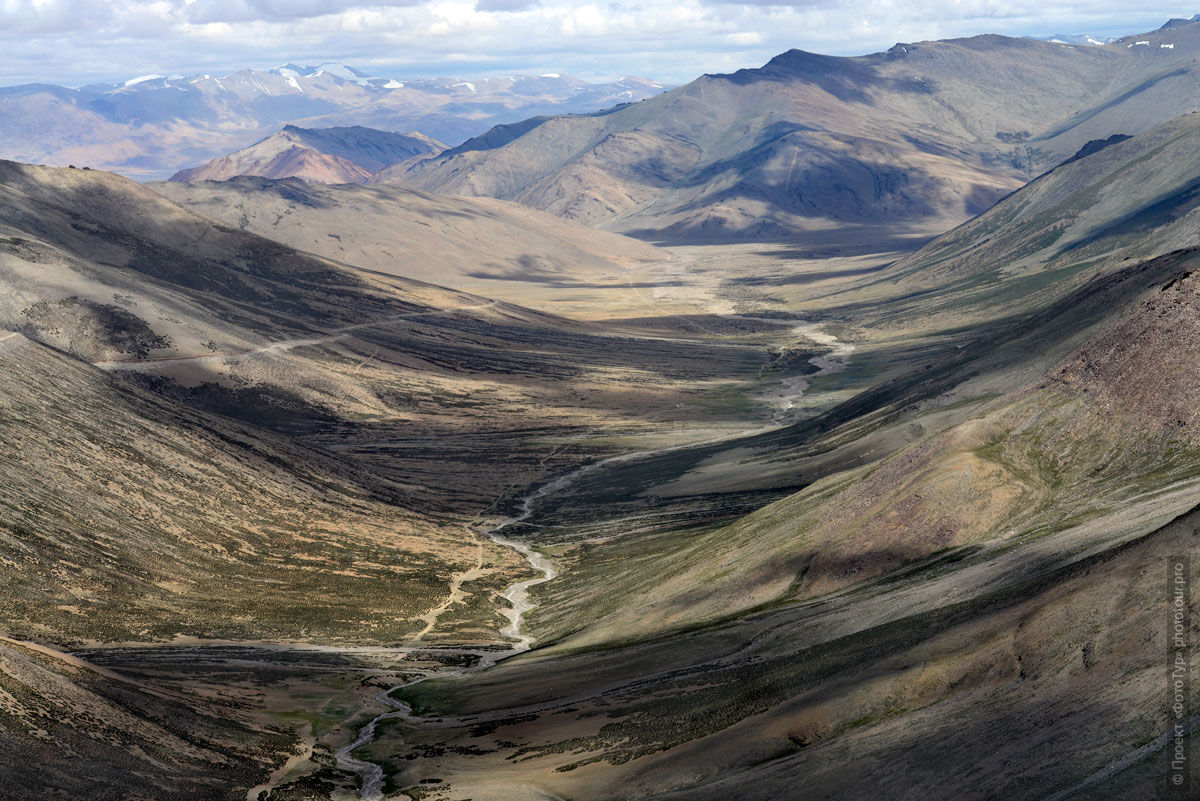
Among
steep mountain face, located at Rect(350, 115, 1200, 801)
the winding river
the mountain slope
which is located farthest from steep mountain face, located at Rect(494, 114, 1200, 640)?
the mountain slope

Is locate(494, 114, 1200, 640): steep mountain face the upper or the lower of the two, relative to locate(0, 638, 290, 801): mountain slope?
upper

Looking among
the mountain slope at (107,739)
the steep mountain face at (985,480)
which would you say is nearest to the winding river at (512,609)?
the steep mountain face at (985,480)

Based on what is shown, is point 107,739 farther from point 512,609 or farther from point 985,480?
point 985,480

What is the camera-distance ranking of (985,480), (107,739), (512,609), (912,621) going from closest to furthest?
1. (107,739)
2. (912,621)
3. (985,480)
4. (512,609)

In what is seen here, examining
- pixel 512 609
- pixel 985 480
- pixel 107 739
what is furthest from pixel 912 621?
pixel 512 609

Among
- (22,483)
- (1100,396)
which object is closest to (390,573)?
(22,483)

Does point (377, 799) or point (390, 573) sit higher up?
point (390, 573)

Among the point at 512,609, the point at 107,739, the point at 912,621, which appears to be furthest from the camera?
the point at 512,609

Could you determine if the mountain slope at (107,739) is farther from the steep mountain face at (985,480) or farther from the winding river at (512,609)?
the steep mountain face at (985,480)

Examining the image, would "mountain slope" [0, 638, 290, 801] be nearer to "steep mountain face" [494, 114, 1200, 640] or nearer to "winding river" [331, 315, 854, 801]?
"winding river" [331, 315, 854, 801]

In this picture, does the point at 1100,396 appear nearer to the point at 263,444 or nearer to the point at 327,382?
the point at 263,444

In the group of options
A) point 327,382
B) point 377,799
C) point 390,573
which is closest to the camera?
point 377,799
